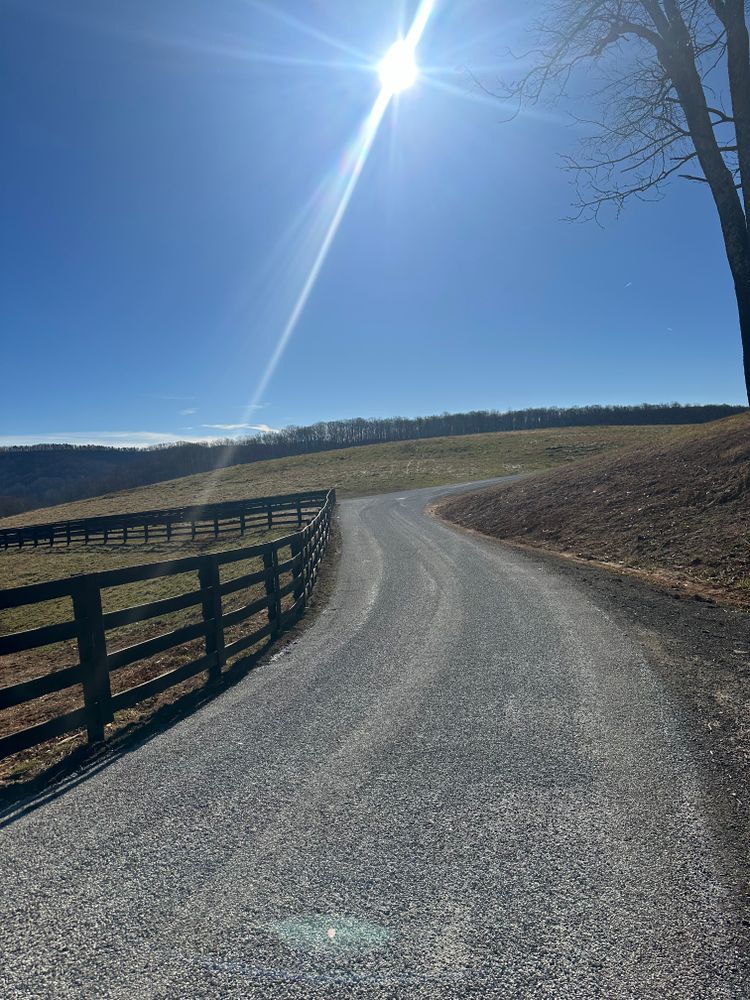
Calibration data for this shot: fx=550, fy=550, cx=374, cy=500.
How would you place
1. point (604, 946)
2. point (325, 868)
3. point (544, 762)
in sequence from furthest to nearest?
point (544, 762), point (325, 868), point (604, 946)

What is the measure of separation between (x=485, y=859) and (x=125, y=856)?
217 centimetres

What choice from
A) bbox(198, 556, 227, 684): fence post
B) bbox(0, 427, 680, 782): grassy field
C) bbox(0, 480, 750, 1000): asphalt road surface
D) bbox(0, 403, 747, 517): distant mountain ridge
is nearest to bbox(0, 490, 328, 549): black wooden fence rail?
bbox(0, 427, 680, 782): grassy field

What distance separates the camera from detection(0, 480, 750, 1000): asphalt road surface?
2.46 m

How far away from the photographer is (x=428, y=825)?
3.54 m

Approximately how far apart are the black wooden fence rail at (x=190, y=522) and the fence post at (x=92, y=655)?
21594 mm

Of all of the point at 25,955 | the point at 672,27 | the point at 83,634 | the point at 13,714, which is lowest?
the point at 13,714

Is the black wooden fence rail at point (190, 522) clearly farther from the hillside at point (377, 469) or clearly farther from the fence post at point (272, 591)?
the hillside at point (377, 469)

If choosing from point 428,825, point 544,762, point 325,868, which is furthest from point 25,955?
point 544,762

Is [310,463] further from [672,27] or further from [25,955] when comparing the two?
[25,955]

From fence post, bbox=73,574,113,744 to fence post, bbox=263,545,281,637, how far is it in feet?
11.5

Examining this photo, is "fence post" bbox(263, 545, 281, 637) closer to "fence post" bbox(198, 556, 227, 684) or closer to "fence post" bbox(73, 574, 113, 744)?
"fence post" bbox(198, 556, 227, 684)

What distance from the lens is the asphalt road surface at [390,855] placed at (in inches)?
97.0

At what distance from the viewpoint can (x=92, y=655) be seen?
17.0 ft

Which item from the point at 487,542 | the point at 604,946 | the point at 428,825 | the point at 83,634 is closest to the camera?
the point at 604,946
